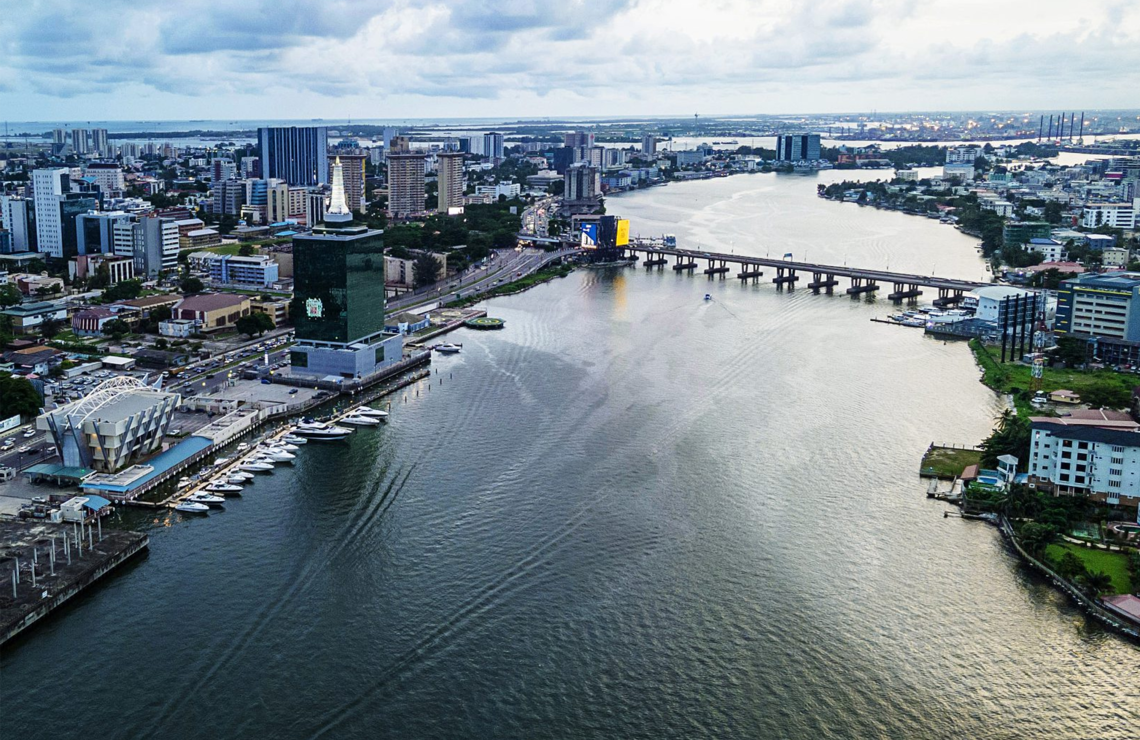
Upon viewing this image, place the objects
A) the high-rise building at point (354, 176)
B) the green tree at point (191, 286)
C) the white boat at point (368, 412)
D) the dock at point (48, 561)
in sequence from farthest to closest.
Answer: the high-rise building at point (354, 176)
the green tree at point (191, 286)
the white boat at point (368, 412)
the dock at point (48, 561)

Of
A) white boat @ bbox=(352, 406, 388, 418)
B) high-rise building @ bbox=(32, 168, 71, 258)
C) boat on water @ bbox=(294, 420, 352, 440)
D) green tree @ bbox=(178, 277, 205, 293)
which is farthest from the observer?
high-rise building @ bbox=(32, 168, 71, 258)

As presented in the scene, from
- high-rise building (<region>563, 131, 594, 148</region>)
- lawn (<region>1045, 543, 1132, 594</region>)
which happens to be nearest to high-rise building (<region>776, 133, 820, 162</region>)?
high-rise building (<region>563, 131, 594, 148</region>)

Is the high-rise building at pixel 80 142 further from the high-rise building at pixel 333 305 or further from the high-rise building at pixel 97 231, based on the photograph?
the high-rise building at pixel 333 305

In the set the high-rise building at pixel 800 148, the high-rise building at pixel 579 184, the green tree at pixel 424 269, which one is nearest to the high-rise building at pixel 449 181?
the high-rise building at pixel 579 184

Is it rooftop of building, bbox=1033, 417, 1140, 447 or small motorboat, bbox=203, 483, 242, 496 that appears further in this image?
small motorboat, bbox=203, 483, 242, 496

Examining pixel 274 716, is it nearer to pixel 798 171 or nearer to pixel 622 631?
pixel 622 631

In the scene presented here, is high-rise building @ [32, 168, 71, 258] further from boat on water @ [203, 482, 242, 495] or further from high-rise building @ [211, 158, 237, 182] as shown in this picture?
boat on water @ [203, 482, 242, 495]

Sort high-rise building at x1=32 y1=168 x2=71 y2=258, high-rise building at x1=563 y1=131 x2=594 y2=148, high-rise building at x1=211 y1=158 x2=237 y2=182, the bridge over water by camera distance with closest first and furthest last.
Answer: the bridge over water
high-rise building at x1=32 y1=168 x2=71 y2=258
high-rise building at x1=211 y1=158 x2=237 y2=182
high-rise building at x1=563 y1=131 x2=594 y2=148
